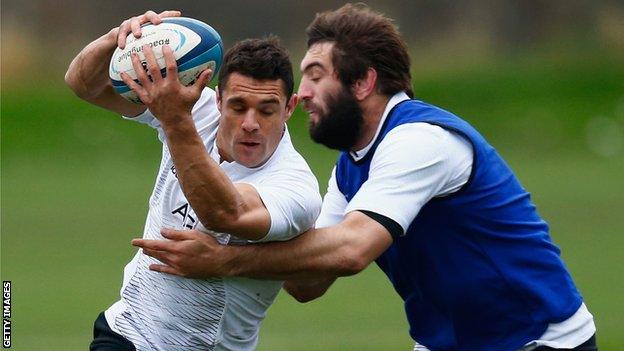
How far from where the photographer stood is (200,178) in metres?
6.25

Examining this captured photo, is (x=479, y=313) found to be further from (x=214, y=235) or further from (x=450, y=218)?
(x=214, y=235)

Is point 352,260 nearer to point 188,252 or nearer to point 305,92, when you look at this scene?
point 188,252

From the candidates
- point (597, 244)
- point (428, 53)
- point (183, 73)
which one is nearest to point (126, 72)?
Result: point (183, 73)

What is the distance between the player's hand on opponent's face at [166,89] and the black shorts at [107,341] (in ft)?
4.82

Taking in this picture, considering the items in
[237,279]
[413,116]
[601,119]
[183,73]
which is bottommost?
[601,119]

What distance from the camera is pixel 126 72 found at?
658 cm

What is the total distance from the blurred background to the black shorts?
9738 millimetres

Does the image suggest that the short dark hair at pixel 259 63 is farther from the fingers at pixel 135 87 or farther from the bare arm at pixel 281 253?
the bare arm at pixel 281 253

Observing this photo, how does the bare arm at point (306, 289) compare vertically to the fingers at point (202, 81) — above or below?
below

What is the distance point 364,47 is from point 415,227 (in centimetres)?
110

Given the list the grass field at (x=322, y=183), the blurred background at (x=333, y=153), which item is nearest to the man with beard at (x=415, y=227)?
the grass field at (x=322, y=183)

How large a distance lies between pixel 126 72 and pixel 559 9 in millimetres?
25455

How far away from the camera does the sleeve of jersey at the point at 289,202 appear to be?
654 centimetres

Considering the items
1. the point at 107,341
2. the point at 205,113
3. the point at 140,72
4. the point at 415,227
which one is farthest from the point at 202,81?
the point at 107,341
